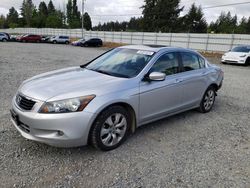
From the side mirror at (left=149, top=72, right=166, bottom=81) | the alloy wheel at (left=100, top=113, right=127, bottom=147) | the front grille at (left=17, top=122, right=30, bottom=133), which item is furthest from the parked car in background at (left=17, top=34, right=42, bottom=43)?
the alloy wheel at (left=100, top=113, right=127, bottom=147)

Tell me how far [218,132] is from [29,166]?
3283 mm

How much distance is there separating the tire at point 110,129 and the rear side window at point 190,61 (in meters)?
1.81

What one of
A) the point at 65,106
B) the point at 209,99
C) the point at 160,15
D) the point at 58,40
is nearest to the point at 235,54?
the point at 209,99

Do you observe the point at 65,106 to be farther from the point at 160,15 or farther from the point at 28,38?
the point at 160,15

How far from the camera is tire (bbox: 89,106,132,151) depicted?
3.38m

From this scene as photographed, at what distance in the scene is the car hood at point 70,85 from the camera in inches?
129

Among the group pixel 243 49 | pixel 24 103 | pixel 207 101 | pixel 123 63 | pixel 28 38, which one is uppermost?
pixel 123 63

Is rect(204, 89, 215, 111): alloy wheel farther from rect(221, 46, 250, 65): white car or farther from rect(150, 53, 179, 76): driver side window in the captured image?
rect(221, 46, 250, 65): white car

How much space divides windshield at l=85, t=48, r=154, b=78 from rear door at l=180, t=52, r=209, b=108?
0.90m

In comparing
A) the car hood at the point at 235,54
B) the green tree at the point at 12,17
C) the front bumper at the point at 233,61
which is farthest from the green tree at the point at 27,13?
the car hood at the point at 235,54

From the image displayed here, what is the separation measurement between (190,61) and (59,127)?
123 inches

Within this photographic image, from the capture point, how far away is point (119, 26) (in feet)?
346

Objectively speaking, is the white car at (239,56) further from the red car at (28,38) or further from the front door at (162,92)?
the red car at (28,38)

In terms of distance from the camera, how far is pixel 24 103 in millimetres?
3365
